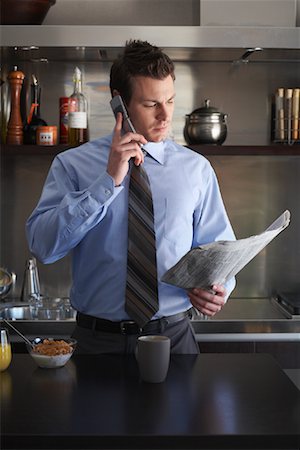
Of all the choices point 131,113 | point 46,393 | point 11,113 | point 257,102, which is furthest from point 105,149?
point 257,102

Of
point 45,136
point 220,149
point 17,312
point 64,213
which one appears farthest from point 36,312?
point 64,213

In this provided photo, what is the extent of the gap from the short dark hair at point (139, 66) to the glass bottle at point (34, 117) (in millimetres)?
1126

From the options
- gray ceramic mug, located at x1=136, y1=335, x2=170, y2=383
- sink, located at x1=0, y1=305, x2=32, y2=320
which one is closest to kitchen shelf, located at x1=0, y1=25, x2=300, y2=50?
sink, located at x1=0, y1=305, x2=32, y2=320

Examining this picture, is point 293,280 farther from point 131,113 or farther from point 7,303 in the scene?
point 131,113

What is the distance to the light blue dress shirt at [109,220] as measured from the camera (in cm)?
215

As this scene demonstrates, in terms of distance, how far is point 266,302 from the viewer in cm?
357

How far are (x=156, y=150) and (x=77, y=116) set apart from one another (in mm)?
997

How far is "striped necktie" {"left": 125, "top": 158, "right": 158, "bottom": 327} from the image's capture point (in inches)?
86.2

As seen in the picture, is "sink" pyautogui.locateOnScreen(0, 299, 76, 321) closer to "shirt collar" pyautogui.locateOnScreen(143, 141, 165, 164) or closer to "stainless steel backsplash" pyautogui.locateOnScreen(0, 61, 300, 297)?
"stainless steel backsplash" pyautogui.locateOnScreen(0, 61, 300, 297)

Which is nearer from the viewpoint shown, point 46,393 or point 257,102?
point 46,393

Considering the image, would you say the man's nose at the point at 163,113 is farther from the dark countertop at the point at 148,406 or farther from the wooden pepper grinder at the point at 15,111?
the wooden pepper grinder at the point at 15,111

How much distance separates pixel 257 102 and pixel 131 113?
1.45 metres

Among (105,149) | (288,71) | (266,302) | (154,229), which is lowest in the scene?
(266,302)

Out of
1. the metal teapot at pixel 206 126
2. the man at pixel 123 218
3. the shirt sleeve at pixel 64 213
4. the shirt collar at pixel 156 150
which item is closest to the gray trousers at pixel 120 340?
the man at pixel 123 218
